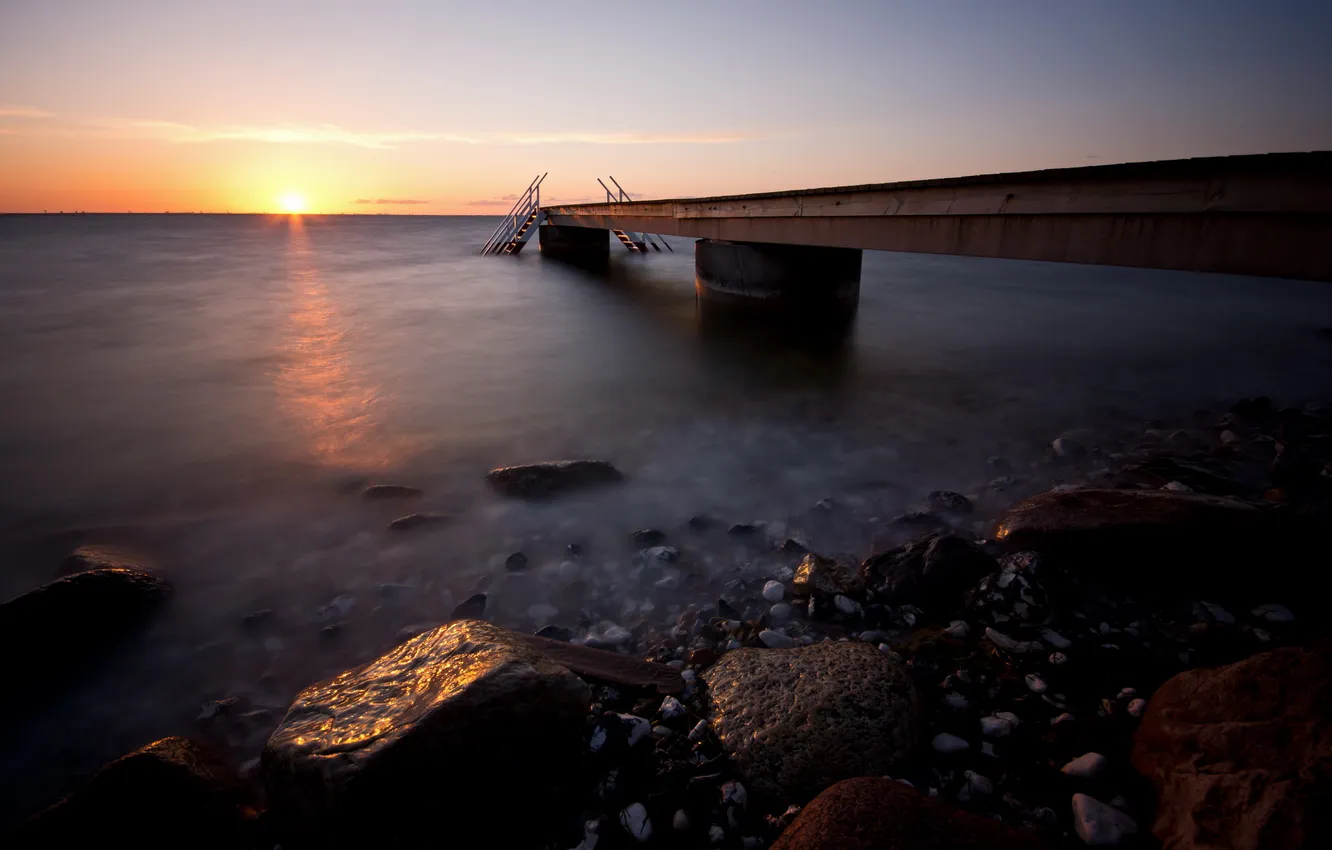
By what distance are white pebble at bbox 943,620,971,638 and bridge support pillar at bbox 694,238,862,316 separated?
490 inches

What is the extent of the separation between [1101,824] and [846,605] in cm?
168

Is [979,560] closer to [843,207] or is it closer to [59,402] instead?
[843,207]

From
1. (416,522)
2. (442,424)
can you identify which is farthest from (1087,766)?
(442,424)

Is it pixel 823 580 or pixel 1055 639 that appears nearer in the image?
pixel 1055 639

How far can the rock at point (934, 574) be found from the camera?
371 centimetres

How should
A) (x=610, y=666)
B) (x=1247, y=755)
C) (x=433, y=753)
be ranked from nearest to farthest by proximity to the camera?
(x=1247, y=755) < (x=433, y=753) < (x=610, y=666)

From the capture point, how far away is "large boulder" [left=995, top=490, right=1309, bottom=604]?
3533 millimetres

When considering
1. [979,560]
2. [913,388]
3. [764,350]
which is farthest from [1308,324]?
[979,560]

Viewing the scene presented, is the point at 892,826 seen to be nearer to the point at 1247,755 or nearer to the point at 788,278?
the point at 1247,755

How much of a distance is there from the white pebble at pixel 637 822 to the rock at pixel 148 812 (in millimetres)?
1577

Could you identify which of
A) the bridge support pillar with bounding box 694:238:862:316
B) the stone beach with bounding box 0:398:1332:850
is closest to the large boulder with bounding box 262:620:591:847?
the stone beach with bounding box 0:398:1332:850

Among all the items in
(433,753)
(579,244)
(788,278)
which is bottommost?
(433,753)

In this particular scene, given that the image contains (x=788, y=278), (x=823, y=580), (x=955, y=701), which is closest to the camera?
(x=955, y=701)

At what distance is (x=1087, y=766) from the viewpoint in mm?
2371
